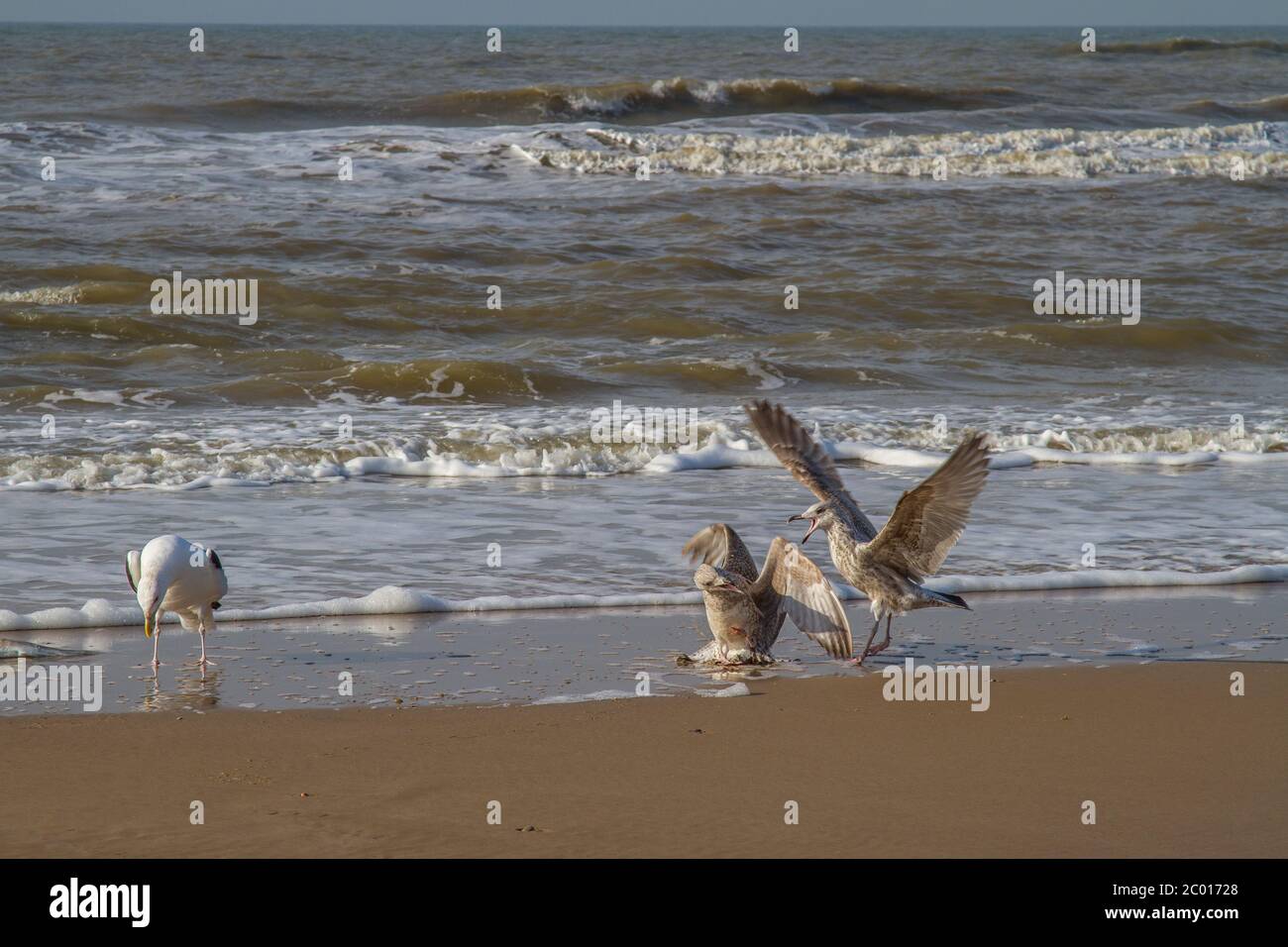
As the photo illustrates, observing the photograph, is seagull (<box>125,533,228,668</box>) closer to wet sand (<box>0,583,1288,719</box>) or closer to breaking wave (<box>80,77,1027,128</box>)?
wet sand (<box>0,583,1288,719</box>)

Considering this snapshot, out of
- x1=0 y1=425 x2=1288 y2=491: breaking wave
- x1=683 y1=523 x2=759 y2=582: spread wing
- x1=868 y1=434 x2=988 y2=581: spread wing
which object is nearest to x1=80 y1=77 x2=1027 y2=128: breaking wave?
x1=0 y1=425 x2=1288 y2=491: breaking wave

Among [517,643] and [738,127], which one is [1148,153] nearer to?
[738,127]

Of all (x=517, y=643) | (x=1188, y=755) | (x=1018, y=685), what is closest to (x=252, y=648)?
(x=517, y=643)

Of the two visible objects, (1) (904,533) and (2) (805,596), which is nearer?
(2) (805,596)

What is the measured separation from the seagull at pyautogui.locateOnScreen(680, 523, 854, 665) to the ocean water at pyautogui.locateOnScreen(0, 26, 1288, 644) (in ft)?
3.03

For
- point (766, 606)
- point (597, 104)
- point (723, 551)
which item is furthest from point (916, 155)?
point (766, 606)

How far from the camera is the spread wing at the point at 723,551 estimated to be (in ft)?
18.7

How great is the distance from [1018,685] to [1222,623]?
1.36 meters

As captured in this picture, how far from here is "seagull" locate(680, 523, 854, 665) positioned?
5.41 meters

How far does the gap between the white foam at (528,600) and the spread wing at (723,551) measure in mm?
518

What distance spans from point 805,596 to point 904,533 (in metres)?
0.48

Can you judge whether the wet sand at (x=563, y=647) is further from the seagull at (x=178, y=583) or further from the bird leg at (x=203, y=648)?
the seagull at (x=178, y=583)

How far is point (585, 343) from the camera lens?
13.3 meters

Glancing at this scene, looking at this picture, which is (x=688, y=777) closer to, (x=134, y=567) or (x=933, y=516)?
(x=933, y=516)
